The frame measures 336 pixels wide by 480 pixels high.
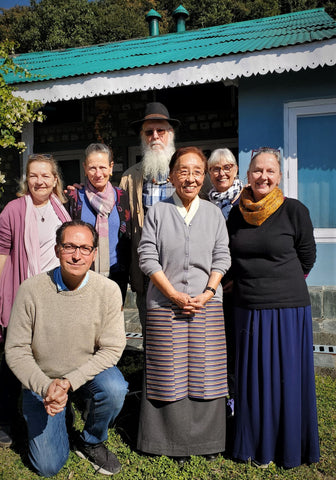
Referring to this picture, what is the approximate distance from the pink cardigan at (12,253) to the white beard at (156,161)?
3.25ft

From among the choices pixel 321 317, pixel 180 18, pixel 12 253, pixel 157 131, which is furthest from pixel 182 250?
pixel 180 18

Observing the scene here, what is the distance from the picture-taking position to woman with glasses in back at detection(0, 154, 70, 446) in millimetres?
2783

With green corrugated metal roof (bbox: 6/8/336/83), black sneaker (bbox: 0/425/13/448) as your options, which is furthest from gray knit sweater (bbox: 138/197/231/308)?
green corrugated metal roof (bbox: 6/8/336/83)

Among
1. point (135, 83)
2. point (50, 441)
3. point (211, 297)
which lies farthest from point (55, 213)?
point (135, 83)

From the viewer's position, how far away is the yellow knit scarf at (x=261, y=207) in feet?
7.96

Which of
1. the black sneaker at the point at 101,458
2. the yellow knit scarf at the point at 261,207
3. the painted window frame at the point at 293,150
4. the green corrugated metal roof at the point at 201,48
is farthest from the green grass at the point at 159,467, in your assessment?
the green corrugated metal roof at the point at 201,48

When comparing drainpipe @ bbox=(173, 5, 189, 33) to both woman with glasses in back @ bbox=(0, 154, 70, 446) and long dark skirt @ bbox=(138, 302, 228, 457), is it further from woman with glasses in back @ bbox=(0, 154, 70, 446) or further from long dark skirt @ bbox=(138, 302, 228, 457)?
long dark skirt @ bbox=(138, 302, 228, 457)

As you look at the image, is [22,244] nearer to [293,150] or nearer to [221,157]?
[221,157]

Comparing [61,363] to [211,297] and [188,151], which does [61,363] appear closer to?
[211,297]

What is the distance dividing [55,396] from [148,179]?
5.73 feet

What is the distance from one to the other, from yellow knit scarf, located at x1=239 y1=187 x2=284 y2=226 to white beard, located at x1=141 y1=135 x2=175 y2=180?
90cm

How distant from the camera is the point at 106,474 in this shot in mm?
2465

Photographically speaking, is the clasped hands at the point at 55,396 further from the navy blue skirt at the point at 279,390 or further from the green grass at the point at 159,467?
the navy blue skirt at the point at 279,390

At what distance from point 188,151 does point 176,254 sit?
64 cm
